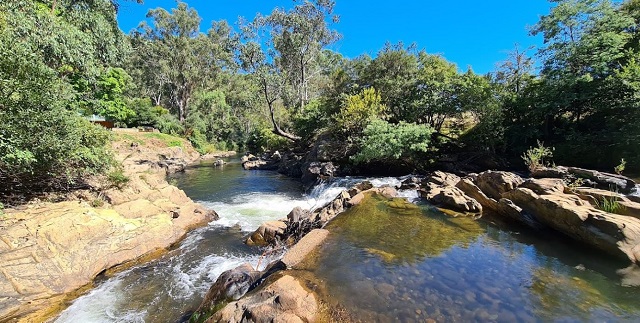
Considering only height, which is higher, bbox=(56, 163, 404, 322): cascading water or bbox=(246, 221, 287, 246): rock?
bbox=(246, 221, 287, 246): rock

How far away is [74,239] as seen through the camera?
8312 millimetres

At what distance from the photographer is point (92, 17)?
1241cm

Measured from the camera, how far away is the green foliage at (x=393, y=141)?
2017 centimetres

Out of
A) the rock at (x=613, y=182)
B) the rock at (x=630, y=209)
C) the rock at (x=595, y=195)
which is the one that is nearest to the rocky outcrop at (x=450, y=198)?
the rock at (x=595, y=195)

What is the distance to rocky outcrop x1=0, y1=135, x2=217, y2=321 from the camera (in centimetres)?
675

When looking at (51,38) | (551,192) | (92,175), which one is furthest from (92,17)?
(551,192)

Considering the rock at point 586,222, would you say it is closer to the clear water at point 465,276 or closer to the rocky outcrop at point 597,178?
the clear water at point 465,276

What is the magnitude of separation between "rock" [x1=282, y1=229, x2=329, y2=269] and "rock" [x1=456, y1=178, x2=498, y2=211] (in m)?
6.87

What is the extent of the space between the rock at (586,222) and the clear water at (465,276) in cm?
33

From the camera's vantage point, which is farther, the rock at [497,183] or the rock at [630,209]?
the rock at [497,183]

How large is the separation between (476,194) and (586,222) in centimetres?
467

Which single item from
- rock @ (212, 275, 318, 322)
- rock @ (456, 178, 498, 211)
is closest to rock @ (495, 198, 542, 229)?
rock @ (456, 178, 498, 211)

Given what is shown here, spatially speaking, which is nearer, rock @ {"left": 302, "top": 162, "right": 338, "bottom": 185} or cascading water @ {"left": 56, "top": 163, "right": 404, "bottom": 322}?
cascading water @ {"left": 56, "top": 163, "right": 404, "bottom": 322}

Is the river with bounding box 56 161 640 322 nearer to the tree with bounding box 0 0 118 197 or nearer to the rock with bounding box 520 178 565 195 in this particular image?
the rock with bounding box 520 178 565 195
